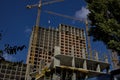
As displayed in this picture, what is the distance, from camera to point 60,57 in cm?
3073

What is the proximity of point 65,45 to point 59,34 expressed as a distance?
935 centimetres

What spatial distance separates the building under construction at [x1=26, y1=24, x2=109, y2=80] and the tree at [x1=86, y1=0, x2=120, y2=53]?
51.1ft

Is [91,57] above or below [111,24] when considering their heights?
below

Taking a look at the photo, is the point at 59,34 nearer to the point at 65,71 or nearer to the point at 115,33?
the point at 65,71

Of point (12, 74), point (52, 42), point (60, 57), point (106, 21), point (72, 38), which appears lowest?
point (12, 74)

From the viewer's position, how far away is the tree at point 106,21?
13.3 meters

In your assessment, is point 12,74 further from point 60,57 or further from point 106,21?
point 106,21

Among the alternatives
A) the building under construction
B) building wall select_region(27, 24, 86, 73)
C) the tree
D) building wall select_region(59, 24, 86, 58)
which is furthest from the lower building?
the tree

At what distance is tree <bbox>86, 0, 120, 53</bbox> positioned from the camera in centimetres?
1330

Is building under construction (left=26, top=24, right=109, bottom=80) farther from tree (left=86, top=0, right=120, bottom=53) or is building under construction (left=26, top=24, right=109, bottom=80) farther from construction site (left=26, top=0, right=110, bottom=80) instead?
tree (left=86, top=0, right=120, bottom=53)

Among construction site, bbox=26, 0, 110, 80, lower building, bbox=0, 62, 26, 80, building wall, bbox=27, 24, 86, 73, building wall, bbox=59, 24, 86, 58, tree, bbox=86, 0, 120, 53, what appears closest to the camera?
tree, bbox=86, 0, 120, 53

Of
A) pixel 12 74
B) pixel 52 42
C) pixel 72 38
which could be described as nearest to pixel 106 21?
pixel 12 74

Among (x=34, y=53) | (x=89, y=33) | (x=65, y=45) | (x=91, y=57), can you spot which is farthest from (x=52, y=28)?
(x=89, y=33)

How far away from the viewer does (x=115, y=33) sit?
43.1ft
